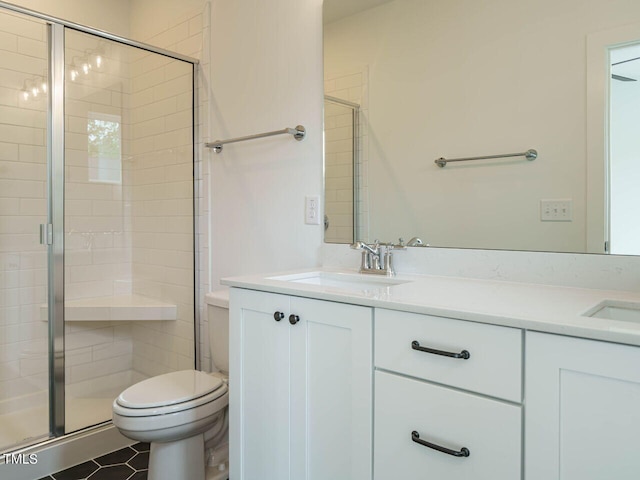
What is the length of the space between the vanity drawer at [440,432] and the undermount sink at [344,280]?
1.62 ft

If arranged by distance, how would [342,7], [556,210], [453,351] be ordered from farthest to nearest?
[342,7], [556,210], [453,351]

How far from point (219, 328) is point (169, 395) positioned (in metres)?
0.38

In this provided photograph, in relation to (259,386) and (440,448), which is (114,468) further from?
(440,448)

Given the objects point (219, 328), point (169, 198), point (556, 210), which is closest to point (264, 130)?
point (169, 198)

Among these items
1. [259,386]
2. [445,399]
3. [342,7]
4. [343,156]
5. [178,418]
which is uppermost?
[342,7]

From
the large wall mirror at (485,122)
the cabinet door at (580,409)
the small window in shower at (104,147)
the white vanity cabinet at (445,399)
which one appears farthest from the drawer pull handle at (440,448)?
the small window in shower at (104,147)

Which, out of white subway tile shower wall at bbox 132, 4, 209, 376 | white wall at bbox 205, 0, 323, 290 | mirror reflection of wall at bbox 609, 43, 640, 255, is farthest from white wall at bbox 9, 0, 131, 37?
mirror reflection of wall at bbox 609, 43, 640, 255

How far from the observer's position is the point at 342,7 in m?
1.85

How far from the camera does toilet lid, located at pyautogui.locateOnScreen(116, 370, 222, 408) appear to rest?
1625 millimetres

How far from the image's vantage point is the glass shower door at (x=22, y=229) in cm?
215

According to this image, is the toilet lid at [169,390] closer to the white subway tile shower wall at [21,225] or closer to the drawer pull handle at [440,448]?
the white subway tile shower wall at [21,225]

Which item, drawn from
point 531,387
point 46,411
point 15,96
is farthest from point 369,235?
point 15,96

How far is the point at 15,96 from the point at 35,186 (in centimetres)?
46

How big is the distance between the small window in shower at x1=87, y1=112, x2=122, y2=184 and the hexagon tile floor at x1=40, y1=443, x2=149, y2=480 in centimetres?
141
